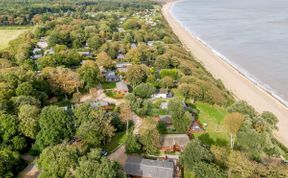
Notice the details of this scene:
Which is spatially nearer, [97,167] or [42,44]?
[97,167]

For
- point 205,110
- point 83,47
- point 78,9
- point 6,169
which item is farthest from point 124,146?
point 78,9

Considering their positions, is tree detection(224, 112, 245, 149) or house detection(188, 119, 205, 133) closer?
tree detection(224, 112, 245, 149)

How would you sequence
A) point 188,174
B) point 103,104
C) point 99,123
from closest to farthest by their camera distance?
point 188,174, point 99,123, point 103,104

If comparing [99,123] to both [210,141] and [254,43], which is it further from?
[254,43]

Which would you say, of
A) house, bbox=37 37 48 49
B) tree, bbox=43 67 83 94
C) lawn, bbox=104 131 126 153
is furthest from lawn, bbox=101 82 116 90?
house, bbox=37 37 48 49

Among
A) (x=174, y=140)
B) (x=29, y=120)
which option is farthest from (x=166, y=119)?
(x=29, y=120)

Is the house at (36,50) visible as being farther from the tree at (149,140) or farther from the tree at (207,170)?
the tree at (207,170)

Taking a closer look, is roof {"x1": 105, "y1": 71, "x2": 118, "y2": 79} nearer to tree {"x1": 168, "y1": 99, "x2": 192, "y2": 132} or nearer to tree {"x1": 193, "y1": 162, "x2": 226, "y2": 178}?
tree {"x1": 168, "y1": 99, "x2": 192, "y2": 132}
